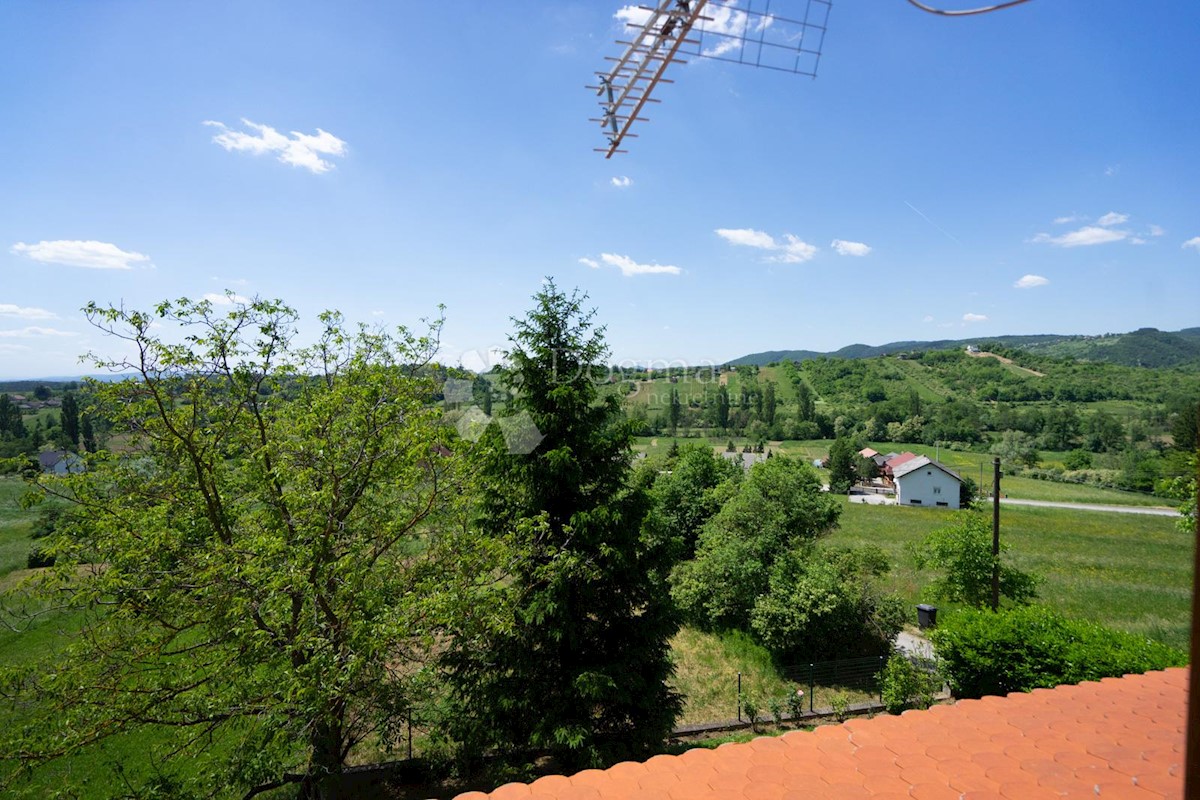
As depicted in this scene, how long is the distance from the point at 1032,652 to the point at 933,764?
7.73 meters

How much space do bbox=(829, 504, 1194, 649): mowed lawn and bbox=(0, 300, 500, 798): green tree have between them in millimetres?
16008

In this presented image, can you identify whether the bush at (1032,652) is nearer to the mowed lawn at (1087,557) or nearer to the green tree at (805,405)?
the mowed lawn at (1087,557)

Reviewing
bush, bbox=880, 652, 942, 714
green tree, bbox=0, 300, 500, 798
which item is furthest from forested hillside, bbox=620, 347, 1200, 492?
green tree, bbox=0, 300, 500, 798

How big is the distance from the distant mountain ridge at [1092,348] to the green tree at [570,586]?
23.3ft

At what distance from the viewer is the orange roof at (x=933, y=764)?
369cm

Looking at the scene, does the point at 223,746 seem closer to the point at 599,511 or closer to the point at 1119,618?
the point at 599,511

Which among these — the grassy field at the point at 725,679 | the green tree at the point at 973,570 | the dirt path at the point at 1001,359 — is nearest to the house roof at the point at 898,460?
the dirt path at the point at 1001,359

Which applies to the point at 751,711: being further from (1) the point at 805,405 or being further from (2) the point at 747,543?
(1) the point at 805,405

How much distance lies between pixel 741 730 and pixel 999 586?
29.0 feet

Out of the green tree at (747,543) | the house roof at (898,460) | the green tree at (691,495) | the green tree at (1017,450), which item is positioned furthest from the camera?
the green tree at (1017,450)

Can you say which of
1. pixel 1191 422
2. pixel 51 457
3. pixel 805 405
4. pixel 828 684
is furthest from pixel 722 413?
pixel 1191 422

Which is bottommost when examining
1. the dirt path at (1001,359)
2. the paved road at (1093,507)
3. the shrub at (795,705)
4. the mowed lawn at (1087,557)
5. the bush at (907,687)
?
the paved road at (1093,507)

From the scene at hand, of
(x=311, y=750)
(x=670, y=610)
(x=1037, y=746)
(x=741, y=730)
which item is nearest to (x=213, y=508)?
(x=311, y=750)

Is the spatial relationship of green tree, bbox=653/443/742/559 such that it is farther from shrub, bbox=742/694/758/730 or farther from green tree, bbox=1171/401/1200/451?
green tree, bbox=1171/401/1200/451
